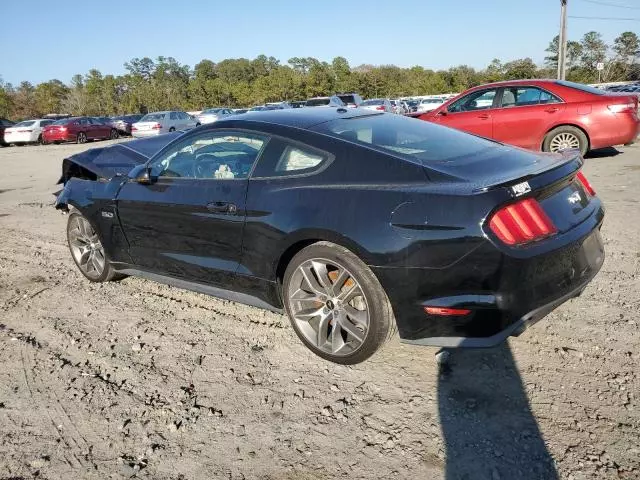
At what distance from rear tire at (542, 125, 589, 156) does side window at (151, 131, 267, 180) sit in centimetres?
691

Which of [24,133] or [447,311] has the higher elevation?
[24,133]

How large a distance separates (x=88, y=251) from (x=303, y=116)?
249 cm

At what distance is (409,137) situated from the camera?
325cm

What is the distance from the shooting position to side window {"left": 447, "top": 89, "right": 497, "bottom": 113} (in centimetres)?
929

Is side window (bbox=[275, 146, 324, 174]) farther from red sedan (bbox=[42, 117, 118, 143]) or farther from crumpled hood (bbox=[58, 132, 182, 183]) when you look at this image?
red sedan (bbox=[42, 117, 118, 143])

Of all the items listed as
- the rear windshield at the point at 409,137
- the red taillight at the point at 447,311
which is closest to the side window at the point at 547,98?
the rear windshield at the point at 409,137

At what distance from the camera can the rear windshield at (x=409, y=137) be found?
2969 mm

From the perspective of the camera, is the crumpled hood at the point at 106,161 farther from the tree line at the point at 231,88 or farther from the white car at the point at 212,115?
the tree line at the point at 231,88

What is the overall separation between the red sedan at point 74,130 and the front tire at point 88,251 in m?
25.7

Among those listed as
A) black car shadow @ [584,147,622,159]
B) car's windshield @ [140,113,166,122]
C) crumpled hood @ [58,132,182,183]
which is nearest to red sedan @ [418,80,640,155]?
black car shadow @ [584,147,622,159]

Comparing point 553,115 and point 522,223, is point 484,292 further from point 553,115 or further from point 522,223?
point 553,115

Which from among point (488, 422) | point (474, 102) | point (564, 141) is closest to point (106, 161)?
point (488, 422)

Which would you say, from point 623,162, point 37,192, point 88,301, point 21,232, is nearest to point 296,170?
point 88,301

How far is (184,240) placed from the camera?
11.7 ft
